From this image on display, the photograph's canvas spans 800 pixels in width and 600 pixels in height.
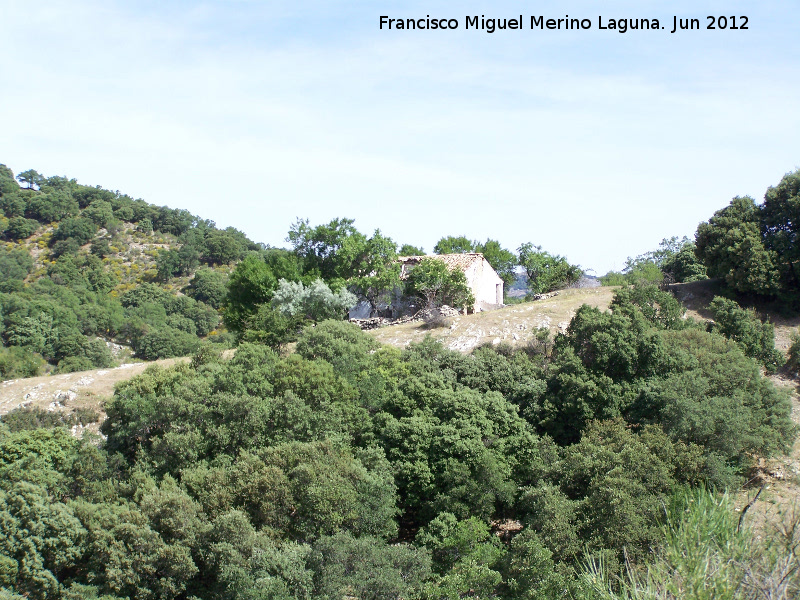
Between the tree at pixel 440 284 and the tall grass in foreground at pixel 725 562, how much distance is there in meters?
34.8

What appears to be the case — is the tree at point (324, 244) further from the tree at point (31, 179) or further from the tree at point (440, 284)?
the tree at point (31, 179)

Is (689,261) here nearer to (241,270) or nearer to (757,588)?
(241,270)

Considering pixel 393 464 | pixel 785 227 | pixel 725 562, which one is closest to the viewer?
pixel 725 562

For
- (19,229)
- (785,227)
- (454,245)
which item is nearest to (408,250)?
(454,245)

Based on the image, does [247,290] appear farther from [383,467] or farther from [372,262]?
[383,467]

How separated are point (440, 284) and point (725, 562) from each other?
3641 centimetres

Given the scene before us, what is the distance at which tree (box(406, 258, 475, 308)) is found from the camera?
44.7 metres

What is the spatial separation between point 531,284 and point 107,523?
46203mm

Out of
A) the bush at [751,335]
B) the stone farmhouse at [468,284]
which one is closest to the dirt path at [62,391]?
the stone farmhouse at [468,284]

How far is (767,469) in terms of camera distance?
95.0ft

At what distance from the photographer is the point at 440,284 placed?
148 feet

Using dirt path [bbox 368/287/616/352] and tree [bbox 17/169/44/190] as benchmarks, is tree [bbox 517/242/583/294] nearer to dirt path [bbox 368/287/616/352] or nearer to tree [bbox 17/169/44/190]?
dirt path [bbox 368/287/616/352]

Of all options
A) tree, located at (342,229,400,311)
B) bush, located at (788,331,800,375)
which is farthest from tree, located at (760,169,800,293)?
tree, located at (342,229,400,311)

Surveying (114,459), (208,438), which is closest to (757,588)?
(208,438)
